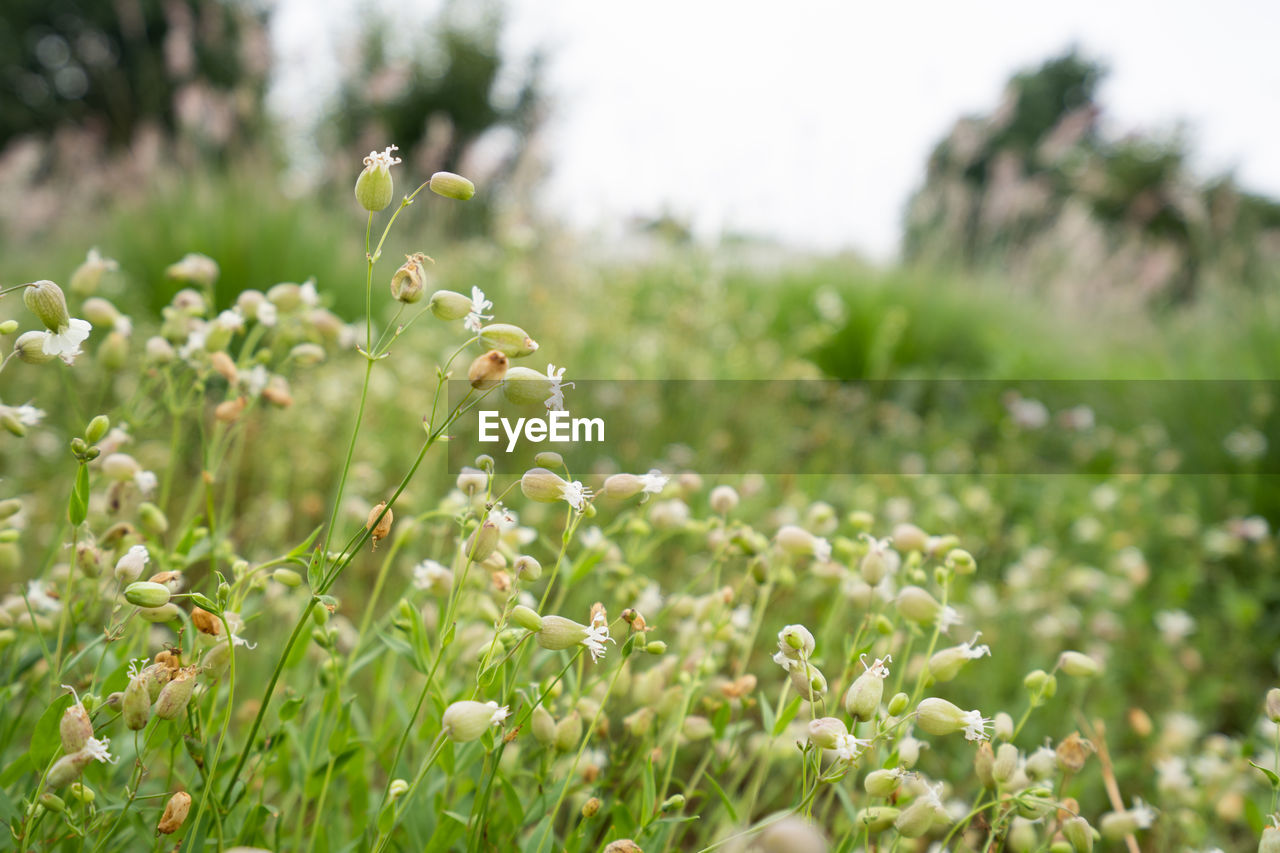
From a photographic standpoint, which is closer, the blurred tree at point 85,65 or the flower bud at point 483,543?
the flower bud at point 483,543

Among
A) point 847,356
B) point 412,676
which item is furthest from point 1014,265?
point 412,676

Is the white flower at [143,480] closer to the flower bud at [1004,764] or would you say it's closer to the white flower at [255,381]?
the white flower at [255,381]

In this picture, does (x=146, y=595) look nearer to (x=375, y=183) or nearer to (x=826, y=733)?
(x=375, y=183)

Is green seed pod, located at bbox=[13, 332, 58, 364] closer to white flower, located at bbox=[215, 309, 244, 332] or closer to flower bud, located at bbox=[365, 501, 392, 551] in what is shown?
white flower, located at bbox=[215, 309, 244, 332]

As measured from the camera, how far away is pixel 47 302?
27.6 inches

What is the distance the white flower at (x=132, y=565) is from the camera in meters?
0.72

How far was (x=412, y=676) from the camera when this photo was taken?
1.45 meters

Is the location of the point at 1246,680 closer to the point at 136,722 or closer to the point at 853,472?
the point at 853,472

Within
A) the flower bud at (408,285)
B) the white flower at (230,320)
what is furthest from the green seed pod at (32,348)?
the flower bud at (408,285)

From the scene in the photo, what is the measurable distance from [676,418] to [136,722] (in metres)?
2.58

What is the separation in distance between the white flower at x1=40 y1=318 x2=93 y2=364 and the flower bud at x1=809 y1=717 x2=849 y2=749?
2.40 ft

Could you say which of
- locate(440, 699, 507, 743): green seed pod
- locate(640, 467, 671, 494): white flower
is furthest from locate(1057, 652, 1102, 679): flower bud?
locate(440, 699, 507, 743): green seed pod

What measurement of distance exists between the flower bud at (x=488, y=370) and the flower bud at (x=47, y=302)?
0.40 metres

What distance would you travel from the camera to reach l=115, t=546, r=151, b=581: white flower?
719 mm
